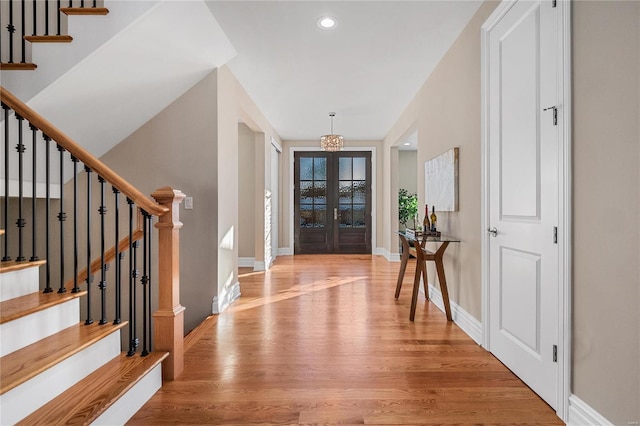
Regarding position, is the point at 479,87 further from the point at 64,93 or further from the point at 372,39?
the point at 64,93

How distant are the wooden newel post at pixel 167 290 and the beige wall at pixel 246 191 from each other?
435cm

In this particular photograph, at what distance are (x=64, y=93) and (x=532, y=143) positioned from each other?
130 inches

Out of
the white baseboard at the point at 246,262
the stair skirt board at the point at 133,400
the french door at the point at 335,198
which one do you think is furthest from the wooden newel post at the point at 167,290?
the french door at the point at 335,198

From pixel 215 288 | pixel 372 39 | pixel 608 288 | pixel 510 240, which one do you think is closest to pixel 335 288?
pixel 215 288

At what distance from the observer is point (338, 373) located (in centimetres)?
222

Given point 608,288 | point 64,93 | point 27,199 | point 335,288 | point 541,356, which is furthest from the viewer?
point 335,288

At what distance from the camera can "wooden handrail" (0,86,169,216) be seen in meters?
1.87

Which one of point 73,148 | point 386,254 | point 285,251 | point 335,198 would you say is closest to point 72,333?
point 73,148

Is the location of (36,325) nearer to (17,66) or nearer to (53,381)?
(53,381)

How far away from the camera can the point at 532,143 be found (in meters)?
2.00

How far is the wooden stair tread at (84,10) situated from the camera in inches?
94.7

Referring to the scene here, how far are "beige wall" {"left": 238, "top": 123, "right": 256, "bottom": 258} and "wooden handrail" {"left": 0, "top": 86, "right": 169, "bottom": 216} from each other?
14.6ft

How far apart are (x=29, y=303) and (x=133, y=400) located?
767 millimetres

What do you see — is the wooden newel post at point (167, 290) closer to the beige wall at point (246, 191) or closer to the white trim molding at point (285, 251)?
the beige wall at point (246, 191)
